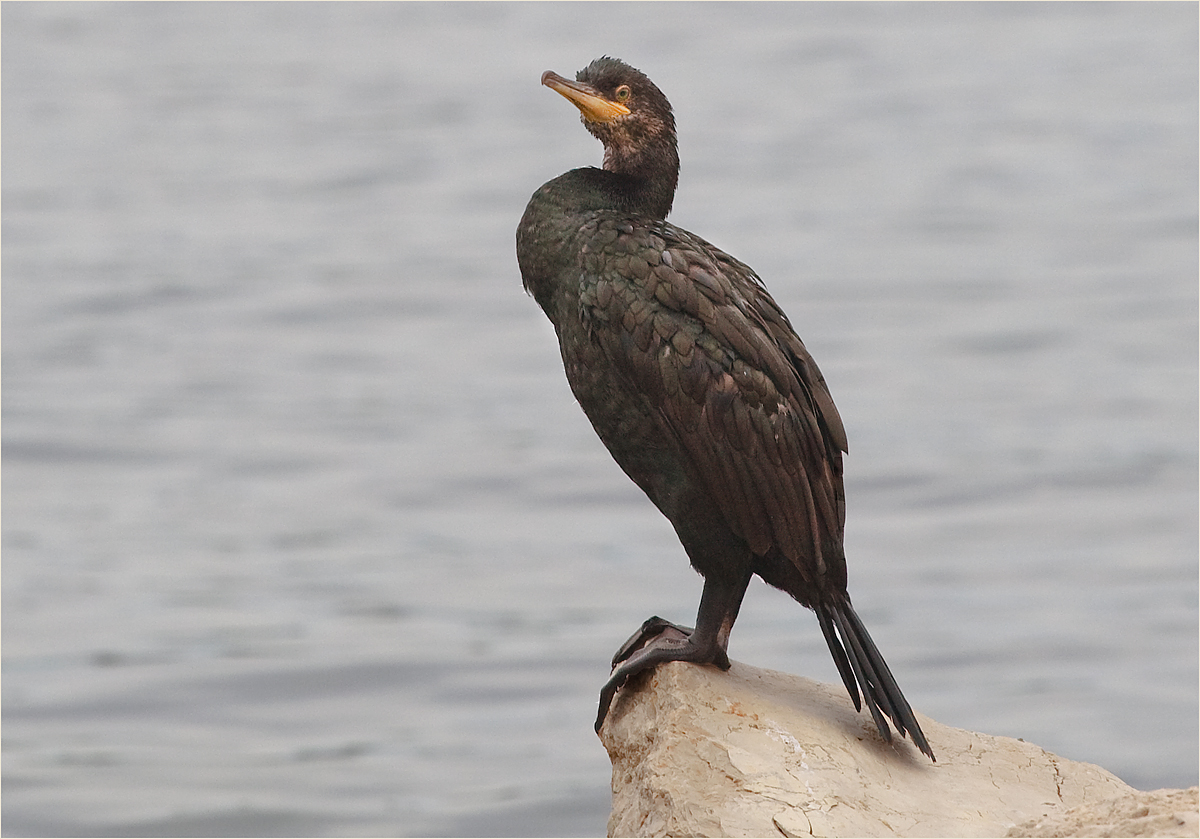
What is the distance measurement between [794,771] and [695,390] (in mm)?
1062

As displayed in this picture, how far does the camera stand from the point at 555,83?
502 cm

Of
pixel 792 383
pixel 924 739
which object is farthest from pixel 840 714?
pixel 792 383

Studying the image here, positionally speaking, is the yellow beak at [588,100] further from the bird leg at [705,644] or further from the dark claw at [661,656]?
the dark claw at [661,656]

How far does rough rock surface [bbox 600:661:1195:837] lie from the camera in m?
4.41

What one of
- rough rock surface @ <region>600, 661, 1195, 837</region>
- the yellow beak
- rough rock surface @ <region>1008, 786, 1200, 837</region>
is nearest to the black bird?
the yellow beak

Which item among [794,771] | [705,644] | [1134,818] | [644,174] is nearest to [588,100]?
[644,174]

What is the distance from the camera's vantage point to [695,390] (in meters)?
4.72

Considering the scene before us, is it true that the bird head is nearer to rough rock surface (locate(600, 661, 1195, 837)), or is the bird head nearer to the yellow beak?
the yellow beak

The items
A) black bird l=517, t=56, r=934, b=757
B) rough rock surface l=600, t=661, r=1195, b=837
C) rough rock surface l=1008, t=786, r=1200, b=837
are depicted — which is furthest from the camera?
black bird l=517, t=56, r=934, b=757

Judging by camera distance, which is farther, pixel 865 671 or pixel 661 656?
pixel 661 656

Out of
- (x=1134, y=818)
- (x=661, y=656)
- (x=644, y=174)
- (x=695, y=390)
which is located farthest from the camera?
(x=644, y=174)

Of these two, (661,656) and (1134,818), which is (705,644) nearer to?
(661,656)

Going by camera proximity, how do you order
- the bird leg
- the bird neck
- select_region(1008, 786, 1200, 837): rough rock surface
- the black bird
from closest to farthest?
select_region(1008, 786, 1200, 837): rough rock surface < the black bird < the bird leg < the bird neck

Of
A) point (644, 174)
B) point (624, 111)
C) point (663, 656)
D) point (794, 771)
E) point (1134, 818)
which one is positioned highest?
point (624, 111)
